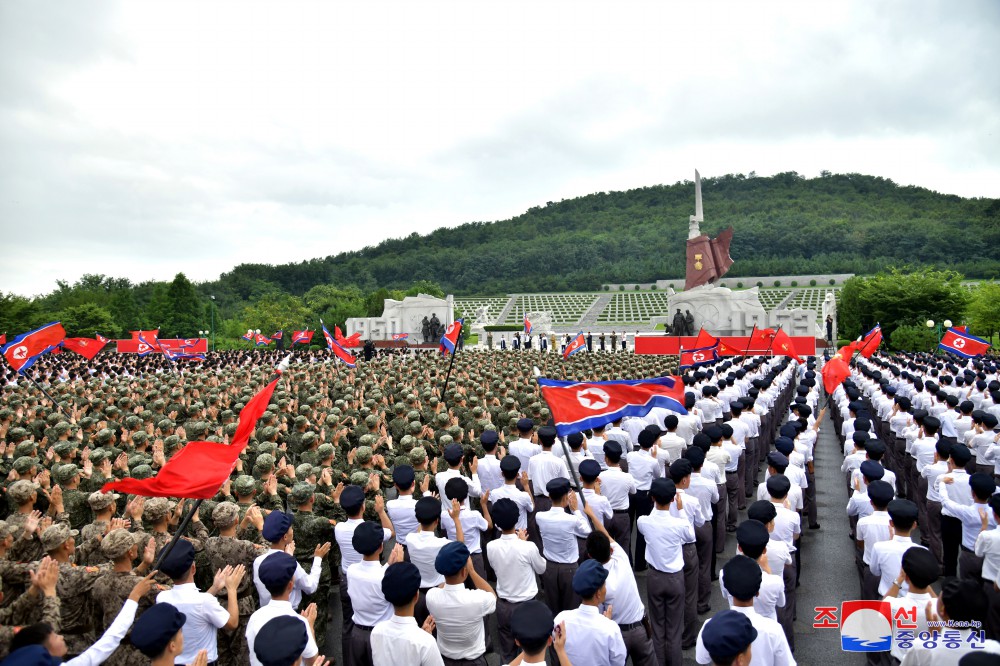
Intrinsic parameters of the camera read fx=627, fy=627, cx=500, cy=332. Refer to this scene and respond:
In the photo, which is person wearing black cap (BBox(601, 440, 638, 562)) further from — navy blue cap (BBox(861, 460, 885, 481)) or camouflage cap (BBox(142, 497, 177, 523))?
camouflage cap (BBox(142, 497, 177, 523))

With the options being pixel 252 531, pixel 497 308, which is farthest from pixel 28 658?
pixel 497 308

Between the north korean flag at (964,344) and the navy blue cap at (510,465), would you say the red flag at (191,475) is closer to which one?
the navy blue cap at (510,465)

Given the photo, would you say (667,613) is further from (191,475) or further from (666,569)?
(191,475)

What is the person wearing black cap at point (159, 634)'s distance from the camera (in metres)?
2.80

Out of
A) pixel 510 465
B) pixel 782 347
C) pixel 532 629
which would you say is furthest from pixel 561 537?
pixel 782 347

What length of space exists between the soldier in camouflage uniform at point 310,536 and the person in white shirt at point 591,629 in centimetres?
267

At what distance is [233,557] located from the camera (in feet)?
14.6

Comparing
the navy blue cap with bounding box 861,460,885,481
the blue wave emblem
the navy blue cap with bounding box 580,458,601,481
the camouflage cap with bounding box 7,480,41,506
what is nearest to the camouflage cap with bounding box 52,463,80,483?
the camouflage cap with bounding box 7,480,41,506

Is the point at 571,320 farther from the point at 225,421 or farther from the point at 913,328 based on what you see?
the point at 225,421

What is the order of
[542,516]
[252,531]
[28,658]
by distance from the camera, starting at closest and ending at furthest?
[28,658] < [542,516] < [252,531]

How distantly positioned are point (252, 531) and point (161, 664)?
8.06ft

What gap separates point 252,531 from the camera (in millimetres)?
5285

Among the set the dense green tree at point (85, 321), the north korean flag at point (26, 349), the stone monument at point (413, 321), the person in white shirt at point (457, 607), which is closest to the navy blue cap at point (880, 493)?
the person in white shirt at point (457, 607)

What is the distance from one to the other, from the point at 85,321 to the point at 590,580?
59658mm
